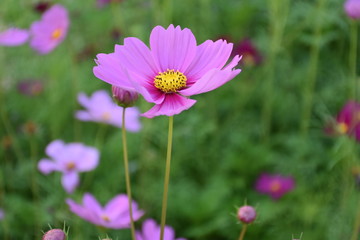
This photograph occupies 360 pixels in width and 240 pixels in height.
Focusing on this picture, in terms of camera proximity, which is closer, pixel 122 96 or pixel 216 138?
pixel 122 96

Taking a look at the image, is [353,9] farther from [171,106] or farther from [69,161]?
[171,106]

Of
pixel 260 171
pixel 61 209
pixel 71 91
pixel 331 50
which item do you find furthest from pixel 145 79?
pixel 331 50

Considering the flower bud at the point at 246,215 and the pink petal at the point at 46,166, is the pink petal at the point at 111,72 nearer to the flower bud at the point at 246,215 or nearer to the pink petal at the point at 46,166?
the flower bud at the point at 246,215

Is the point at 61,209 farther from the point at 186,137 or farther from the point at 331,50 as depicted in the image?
the point at 331,50

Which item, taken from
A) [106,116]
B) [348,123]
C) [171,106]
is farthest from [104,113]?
[171,106]

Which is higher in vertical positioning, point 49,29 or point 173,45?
point 49,29

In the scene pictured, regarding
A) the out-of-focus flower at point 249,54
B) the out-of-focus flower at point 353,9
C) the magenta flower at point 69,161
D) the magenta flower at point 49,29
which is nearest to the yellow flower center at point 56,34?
the magenta flower at point 49,29

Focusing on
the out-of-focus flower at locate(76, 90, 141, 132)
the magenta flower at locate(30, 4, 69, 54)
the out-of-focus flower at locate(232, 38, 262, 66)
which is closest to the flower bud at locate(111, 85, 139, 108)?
the out-of-focus flower at locate(76, 90, 141, 132)
